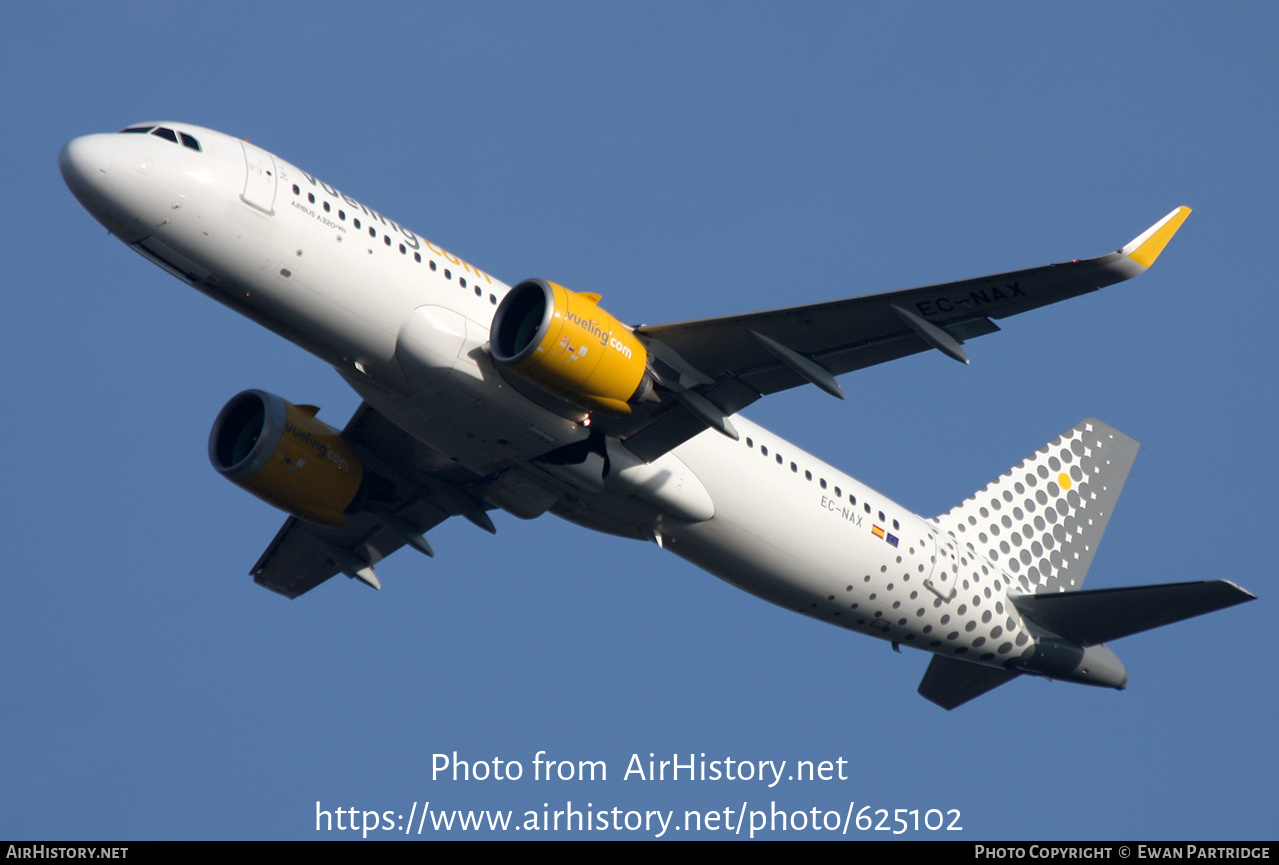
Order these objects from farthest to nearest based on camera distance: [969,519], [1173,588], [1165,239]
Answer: [969,519] → [1173,588] → [1165,239]

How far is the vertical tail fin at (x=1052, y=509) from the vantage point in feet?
114

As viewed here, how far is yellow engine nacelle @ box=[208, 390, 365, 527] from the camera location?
29594mm

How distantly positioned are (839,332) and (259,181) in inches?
427

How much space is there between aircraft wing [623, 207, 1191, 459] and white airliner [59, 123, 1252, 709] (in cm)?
4

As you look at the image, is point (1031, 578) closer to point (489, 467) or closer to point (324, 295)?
point (489, 467)

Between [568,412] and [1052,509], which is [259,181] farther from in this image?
[1052,509]

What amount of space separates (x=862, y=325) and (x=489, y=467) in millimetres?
7939

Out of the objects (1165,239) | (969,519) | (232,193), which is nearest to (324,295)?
(232,193)

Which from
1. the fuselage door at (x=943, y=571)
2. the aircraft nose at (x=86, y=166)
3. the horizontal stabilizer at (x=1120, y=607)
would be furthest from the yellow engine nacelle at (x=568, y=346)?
the horizontal stabilizer at (x=1120, y=607)

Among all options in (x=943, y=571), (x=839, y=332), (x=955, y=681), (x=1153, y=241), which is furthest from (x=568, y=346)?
(x=955, y=681)

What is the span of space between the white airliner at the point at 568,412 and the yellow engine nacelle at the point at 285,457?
5 cm

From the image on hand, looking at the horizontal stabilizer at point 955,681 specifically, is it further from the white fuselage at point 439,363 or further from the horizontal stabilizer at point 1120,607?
the white fuselage at point 439,363

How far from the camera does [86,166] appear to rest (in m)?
23.5

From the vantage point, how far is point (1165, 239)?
22688mm
